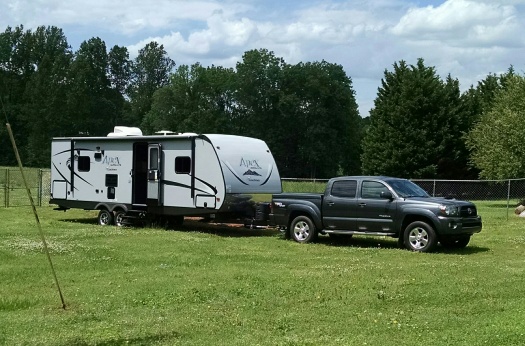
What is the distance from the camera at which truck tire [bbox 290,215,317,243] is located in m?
18.3

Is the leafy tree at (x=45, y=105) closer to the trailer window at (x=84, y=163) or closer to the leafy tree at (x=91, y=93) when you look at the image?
the leafy tree at (x=91, y=93)

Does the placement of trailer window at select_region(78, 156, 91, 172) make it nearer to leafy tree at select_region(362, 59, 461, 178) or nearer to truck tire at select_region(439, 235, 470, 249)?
truck tire at select_region(439, 235, 470, 249)

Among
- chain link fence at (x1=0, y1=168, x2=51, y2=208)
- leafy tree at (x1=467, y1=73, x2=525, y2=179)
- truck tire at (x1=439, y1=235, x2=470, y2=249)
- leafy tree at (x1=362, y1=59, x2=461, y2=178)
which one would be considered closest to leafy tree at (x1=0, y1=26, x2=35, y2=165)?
chain link fence at (x1=0, y1=168, x2=51, y2=208)

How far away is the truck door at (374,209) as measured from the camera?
16891mm

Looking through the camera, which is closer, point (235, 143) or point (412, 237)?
point (412, 237)

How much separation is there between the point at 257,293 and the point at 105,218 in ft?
44.9

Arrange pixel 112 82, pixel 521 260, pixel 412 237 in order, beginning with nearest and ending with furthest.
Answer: pixel 521 260, pixel 412 237, pixel 112 82

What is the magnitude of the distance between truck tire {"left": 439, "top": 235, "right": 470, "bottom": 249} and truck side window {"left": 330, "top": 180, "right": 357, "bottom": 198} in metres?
2.55

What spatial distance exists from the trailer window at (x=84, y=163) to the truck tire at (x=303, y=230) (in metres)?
8.55

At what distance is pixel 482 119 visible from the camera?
46.8m

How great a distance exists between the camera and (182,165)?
21.1 meters

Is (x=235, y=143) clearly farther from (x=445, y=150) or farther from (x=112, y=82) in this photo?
(x=112, y=82)

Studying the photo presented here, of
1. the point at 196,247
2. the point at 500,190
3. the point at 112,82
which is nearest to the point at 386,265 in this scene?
the point at 196,247

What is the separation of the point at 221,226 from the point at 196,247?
6457mm
